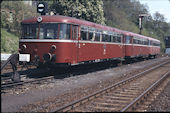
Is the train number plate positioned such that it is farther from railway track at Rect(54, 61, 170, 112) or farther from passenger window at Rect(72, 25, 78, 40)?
railway track at Rect(54, 61, 170, 112)

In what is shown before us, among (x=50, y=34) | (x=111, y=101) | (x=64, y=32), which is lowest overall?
(x=111, y=101)

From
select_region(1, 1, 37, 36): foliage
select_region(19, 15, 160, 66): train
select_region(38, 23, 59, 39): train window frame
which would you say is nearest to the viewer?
select_region(19, 15, 160, 66): train

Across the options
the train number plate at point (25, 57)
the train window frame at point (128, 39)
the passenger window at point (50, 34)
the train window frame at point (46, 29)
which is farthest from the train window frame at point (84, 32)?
the train window frame at point (128, 39)

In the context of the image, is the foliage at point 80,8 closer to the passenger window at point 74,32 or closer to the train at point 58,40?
the train at point 58,40

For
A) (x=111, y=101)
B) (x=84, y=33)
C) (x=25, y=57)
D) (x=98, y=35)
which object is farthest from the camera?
(x=98, y=35)

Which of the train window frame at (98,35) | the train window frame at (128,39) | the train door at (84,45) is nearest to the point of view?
the train door at (84,45)

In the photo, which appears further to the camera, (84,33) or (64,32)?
(84,33)

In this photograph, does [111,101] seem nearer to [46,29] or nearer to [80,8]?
[46,29]

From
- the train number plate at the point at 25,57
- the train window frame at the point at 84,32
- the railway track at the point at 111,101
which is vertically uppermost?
the train window frame at the point at 84,32

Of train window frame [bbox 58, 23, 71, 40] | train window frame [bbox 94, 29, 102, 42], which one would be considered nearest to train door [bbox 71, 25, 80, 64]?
train window frame [bbox 58, 23, 71, 40]

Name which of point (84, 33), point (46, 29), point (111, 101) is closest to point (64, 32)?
point (46, 29)

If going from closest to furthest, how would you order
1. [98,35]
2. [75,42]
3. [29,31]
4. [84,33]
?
[29,31]
[75,42]
[84,33]
[98,35]

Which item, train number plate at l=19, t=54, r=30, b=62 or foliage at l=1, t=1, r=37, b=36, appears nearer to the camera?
train number plate at l=19, t=54, r=30, b=62

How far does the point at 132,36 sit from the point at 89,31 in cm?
1097
